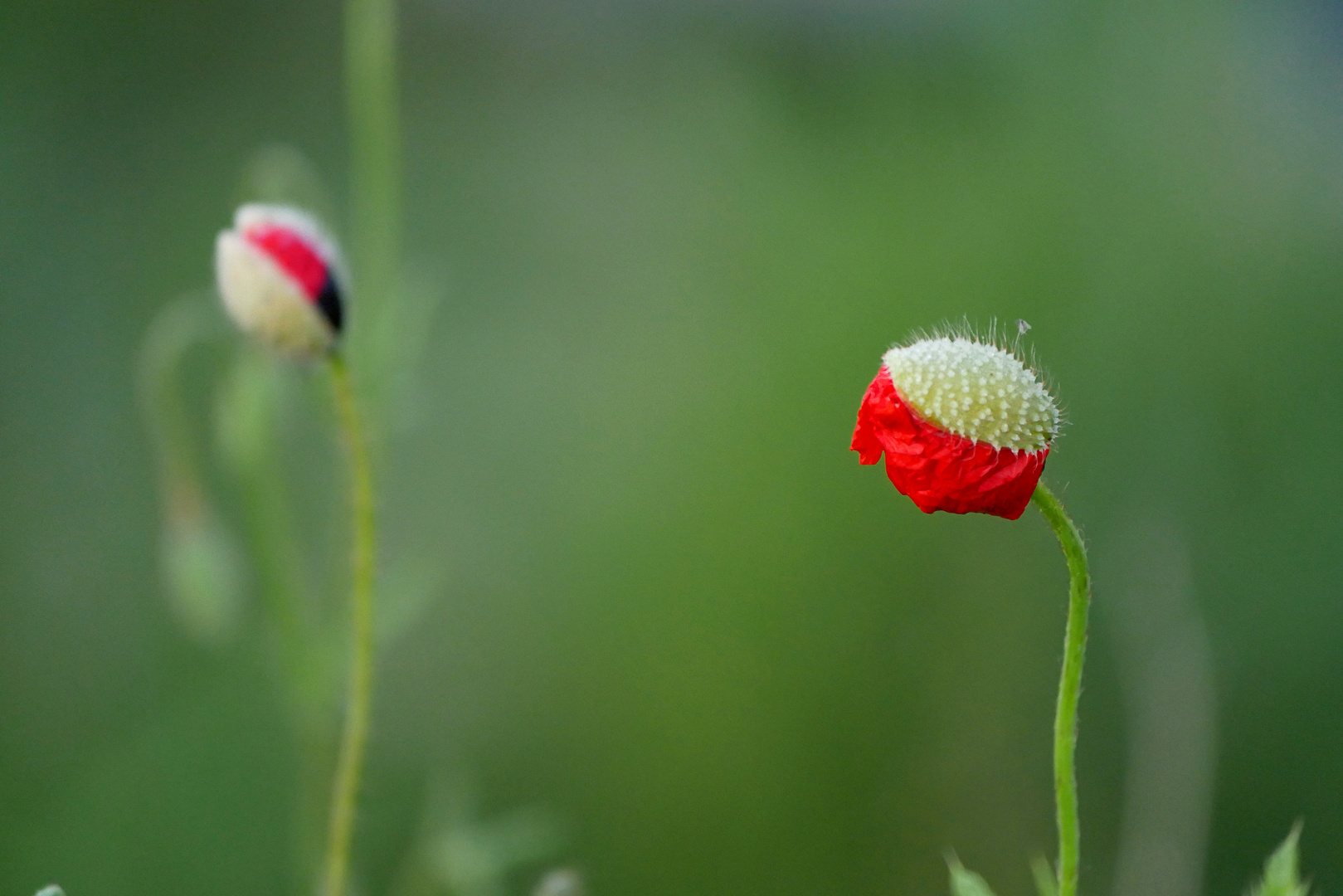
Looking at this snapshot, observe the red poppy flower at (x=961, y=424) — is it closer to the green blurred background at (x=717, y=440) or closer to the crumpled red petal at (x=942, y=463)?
the crumpled red petal at (x=942, y=463)

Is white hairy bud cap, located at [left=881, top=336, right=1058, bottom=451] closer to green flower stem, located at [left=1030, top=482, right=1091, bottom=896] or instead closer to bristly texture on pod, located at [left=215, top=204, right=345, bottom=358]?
green flower stem, located at [left=1030, top=482, right=1091, bottom=896]

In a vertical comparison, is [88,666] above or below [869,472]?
above

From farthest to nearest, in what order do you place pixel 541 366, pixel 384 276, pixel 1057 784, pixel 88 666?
pixel 541 366 < pixel 88 666 < pixel 384 276 < pixel 1057 784

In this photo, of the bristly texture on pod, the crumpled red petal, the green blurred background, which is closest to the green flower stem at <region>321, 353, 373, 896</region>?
the bristly texture on pod

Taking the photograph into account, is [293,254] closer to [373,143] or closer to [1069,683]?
[1069,683]

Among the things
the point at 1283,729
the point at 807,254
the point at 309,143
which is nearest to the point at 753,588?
the point at 807,254

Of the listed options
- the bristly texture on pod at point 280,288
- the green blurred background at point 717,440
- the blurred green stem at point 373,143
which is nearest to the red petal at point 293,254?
the bristly texture on pod at point 280,288

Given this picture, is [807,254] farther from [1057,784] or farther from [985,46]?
[1057,784]
